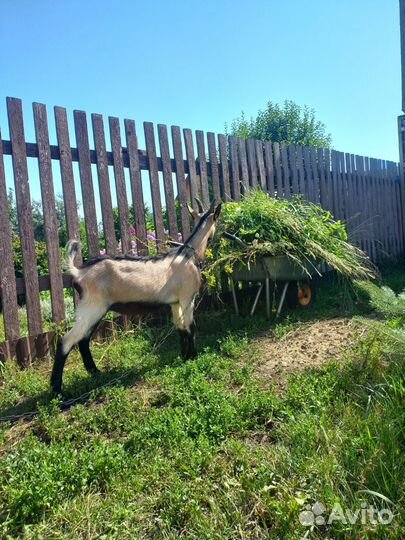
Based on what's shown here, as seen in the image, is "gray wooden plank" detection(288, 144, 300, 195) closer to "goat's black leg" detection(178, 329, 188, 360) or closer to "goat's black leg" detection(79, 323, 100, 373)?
"goat's black leg" detection(178, 329, 188, 360)

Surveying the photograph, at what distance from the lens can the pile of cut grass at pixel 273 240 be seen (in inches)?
181

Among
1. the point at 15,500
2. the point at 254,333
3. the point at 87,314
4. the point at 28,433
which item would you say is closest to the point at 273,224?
the point at 254,333

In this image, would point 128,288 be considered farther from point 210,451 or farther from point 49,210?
point 210,451

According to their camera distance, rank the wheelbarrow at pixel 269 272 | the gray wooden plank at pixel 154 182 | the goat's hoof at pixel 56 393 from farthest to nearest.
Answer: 1. the gray wooden plank at pixel 154 182
2. the wheelbarrow at pixel 269 272
3. the goat's hoof at pixel 56 393

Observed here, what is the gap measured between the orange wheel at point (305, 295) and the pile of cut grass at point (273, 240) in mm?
305

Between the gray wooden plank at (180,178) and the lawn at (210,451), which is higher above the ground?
the gray wooden plank at (180,178)

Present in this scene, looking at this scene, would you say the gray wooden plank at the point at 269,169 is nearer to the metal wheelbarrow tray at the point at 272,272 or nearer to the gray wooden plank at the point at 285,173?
the gray wooden plank at the point at 285,173

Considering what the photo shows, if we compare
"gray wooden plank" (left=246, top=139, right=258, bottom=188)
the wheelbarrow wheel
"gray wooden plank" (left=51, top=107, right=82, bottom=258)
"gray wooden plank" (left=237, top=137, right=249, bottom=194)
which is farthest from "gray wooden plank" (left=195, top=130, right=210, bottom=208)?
"gray wooden plank" (left=51, top=107, right=82, bottom=258)

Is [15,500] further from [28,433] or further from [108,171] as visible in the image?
[108,171]

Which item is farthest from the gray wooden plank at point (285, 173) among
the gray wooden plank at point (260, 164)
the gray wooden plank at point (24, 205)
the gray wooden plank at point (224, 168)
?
the gray wooden plank at point (24, 205)

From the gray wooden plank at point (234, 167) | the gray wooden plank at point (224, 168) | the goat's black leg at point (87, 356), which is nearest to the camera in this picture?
the goat's black leg at point (87, 356)

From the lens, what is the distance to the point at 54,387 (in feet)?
10.7

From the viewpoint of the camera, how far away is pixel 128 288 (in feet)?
11.4

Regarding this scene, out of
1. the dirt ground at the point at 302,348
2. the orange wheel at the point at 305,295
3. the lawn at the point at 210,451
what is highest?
the orange wheel at the point at 305,295
